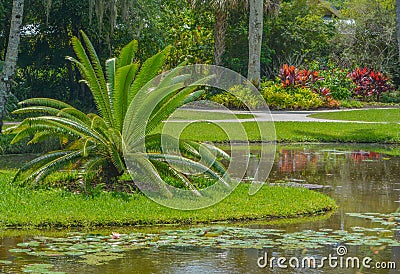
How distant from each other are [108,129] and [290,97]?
1840 cm

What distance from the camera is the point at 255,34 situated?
95.2ft

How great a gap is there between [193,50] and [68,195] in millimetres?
26053

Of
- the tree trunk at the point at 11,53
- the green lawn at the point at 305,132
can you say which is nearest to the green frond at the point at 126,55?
the tree trunk at the point at 11,53

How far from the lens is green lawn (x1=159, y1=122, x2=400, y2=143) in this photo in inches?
776

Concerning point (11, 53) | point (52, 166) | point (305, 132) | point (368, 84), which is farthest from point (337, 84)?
point (52, 166)

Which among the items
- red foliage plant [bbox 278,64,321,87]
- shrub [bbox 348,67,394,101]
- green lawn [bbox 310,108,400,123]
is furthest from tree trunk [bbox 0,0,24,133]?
shrub [bbox 348,67,394,101]

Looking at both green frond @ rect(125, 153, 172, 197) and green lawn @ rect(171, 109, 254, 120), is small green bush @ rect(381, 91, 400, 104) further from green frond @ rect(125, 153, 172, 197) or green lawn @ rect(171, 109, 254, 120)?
green frond @ rect(125, 153, 172, 197)

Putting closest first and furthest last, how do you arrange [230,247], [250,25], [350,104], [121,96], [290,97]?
[230,247]
[121,96]
[290,97]
[250,25]
[350,104]

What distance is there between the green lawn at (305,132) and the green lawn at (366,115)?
5.84ft

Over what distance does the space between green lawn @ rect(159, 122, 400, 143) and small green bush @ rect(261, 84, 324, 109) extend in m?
5.30

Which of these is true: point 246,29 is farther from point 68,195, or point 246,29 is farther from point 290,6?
point 68,195

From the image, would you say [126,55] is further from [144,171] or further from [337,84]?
[337,84]

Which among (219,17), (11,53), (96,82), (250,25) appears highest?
(219,17)

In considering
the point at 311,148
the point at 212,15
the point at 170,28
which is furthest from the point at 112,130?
the point at 212,15
